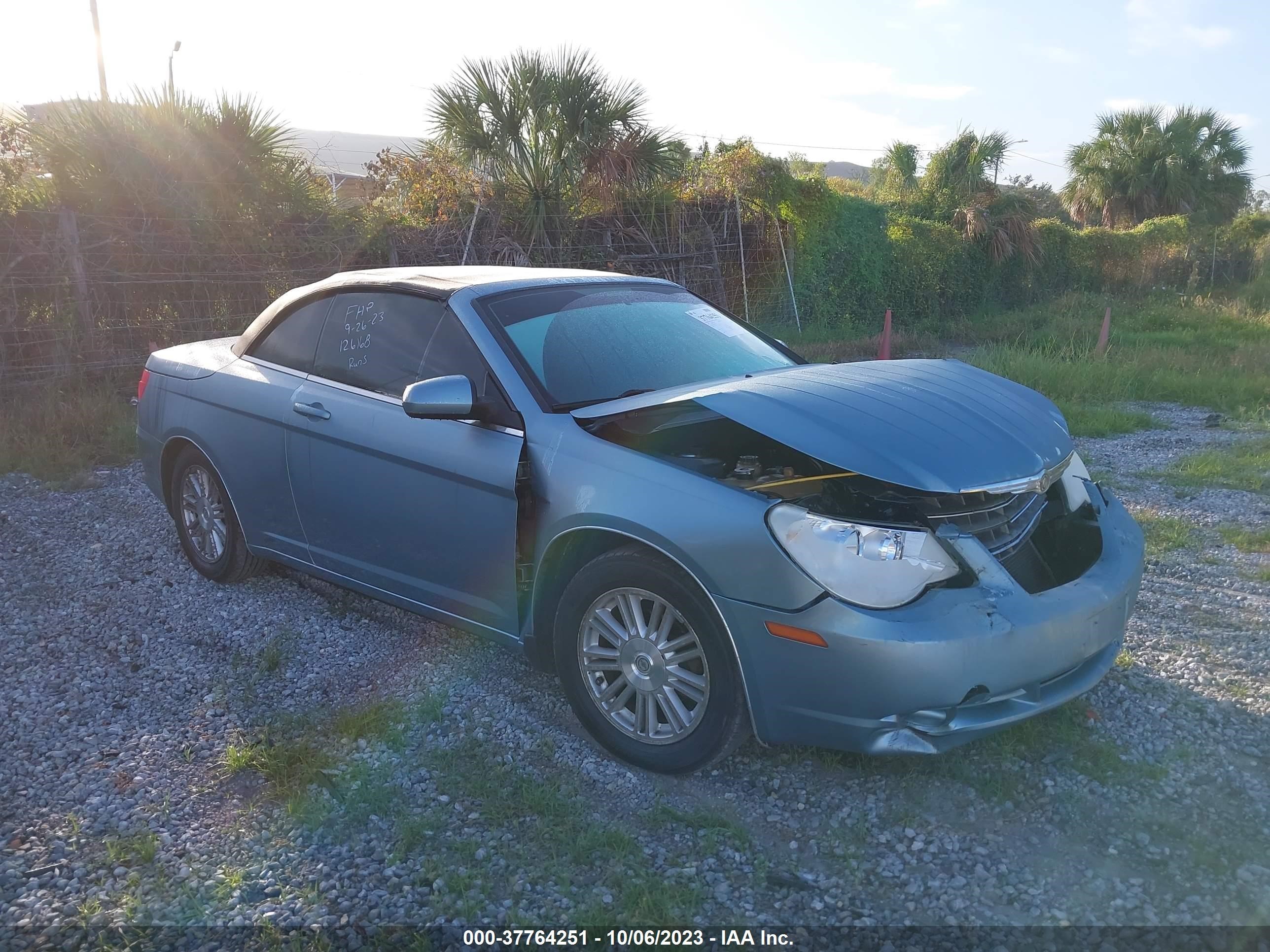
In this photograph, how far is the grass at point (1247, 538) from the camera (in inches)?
231

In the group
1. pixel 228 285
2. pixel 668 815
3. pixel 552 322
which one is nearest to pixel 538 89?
pixel 228 285

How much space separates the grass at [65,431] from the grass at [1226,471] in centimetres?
812

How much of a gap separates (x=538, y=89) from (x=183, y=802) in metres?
11.2

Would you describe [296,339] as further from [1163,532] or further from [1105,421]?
[1105,421]

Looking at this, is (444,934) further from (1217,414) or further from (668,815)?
(1217,414)

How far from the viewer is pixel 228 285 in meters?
10.3

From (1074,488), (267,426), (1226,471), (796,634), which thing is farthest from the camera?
(1226,471)

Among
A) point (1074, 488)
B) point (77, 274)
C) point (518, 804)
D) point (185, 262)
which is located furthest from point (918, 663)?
point (185, 262)

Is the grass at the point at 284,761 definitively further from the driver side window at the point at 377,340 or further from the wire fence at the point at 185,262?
the wire fence at the point at 185,262

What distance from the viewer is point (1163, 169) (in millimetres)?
31016

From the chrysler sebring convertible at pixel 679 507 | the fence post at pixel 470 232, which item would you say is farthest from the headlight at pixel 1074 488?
the fence post at pixel 470 232

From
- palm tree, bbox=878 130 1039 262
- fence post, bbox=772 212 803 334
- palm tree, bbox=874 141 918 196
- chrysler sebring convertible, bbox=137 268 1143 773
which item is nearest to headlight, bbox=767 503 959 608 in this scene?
chrysler sebring convertible, bbox=137 268 1143 773

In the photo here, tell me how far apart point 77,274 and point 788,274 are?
10723 mm

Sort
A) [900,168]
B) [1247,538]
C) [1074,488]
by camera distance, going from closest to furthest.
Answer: [1074,488], [1247,538], [900,168]
